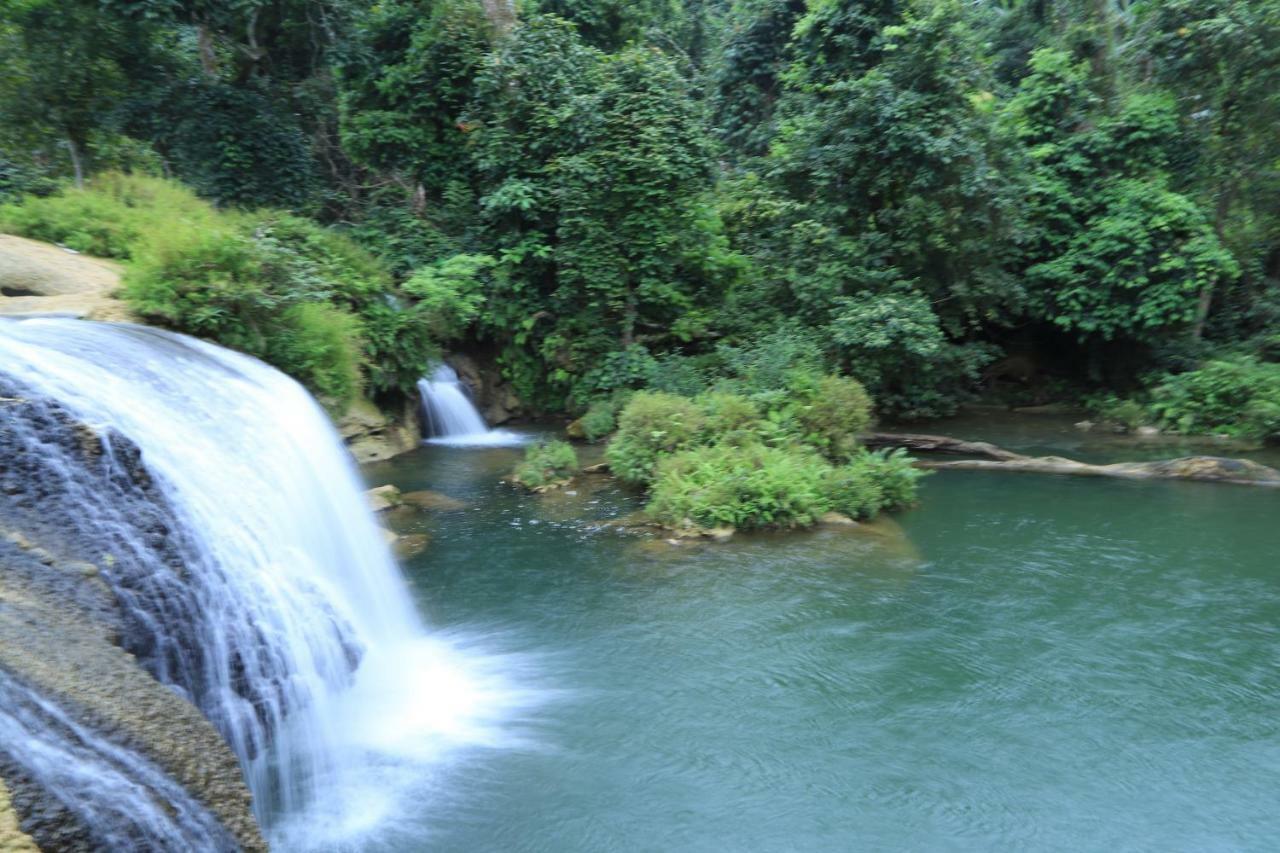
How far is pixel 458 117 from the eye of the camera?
15984 mm

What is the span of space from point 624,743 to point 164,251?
5.77 meters

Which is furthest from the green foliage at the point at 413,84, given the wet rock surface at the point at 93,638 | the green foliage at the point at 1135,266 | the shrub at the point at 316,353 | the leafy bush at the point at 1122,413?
the wet rock surface at the point at 93,638

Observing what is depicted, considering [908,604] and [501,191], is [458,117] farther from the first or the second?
[908,604]

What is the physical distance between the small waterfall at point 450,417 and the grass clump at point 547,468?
2.85m

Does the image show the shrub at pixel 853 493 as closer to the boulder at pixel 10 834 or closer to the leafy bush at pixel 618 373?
the leafy bush at pixel 618 373

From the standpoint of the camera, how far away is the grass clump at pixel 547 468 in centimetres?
1129

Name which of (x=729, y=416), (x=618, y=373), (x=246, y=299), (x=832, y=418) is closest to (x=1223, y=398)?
(x=832, y=418)

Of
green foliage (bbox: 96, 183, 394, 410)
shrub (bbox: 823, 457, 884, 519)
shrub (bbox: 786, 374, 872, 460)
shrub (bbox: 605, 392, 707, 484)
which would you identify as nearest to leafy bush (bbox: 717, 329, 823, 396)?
shrub (bbox: 786, 374, 872, 460)

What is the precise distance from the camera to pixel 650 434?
11172mm

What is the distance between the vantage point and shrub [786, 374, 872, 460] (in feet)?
37.2

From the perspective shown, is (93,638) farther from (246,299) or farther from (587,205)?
(587,205)

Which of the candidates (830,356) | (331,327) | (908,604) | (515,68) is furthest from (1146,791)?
(515,68)

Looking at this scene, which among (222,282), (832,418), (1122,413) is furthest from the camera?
(1122,413)

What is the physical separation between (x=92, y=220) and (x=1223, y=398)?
53.4 ft
